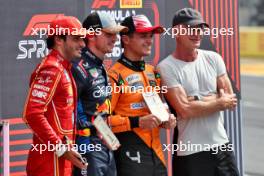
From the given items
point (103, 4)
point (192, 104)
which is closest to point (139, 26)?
point (192, 104)

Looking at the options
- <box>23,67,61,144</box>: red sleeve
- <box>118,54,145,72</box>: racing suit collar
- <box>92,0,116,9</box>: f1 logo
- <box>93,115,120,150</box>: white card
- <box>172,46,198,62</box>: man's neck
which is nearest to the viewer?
A: <box>23,67,61,144</box>: red sleeve

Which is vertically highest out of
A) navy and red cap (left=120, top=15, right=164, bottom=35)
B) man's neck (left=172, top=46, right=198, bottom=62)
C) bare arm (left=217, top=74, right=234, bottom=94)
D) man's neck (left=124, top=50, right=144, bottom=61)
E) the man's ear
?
navy and red cap (left=120, top=15, right=164, bottom=35)

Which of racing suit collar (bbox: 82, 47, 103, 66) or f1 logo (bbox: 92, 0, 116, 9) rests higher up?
f1 logo (bbox: 92, 0, 116, 9)

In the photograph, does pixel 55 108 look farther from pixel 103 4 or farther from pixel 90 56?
pixel 103 4

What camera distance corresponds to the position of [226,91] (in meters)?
6.65

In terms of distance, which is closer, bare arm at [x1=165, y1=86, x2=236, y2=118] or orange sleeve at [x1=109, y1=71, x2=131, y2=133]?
orange sleeve at [x1=109, y1=71, x2=131, y2=133]

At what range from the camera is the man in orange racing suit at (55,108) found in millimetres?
5438

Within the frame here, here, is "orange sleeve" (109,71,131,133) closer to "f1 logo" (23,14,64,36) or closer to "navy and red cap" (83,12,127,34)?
"navy and red cap" (83,12,127,34)

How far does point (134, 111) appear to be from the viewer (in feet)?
20.4

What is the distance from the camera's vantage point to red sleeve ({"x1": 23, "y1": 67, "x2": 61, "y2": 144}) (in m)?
5.41

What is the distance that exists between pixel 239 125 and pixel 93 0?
2.05 metres

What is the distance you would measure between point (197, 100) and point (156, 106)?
417mm

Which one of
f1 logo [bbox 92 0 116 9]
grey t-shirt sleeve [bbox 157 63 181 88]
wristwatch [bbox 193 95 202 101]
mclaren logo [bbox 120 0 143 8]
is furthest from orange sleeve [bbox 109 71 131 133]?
mclaren logo [bbox 120 0 143 8]

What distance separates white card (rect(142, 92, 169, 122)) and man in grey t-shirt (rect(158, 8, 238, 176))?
0.26 metres
